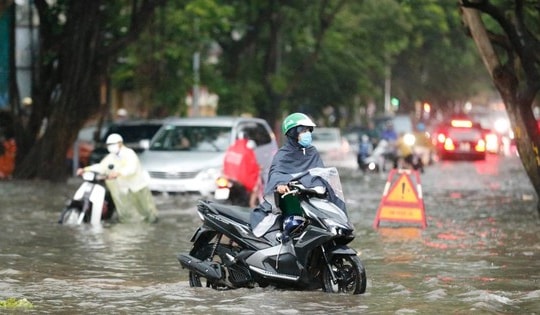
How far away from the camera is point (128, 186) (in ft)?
66.5

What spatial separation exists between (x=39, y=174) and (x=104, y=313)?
74.1ft

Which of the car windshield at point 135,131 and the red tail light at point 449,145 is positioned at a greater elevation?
the car windshield at point 135,131

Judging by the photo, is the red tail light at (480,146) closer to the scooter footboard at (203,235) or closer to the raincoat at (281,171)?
the scooter footboard at (203,235)

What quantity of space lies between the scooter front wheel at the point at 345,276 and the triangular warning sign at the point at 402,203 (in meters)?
8.32

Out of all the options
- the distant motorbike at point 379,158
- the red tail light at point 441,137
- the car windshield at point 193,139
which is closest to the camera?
the car windshield at point 193,139

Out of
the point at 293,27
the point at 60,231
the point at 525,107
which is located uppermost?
the point at 293,27

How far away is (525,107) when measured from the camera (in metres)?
22.1

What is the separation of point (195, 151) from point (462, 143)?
28.8m

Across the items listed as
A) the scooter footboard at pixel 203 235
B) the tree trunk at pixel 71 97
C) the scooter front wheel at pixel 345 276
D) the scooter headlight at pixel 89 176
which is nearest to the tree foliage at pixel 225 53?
the tree trunk at pixel 71 97

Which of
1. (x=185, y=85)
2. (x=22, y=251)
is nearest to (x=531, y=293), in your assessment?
(x=22, y=251)

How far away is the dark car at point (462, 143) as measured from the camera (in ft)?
178

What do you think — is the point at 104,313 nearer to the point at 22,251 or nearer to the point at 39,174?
the point at 22,251

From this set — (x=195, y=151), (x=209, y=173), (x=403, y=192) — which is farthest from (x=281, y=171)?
(x=195, y=151)

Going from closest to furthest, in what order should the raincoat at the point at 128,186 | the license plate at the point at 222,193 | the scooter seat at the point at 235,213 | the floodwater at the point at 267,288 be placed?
the floodwater at the point at 267,288 → the scooter seat at the point at 235,213 → the raincoat at the point at 128,186 → the license plate at the point at 222,193
